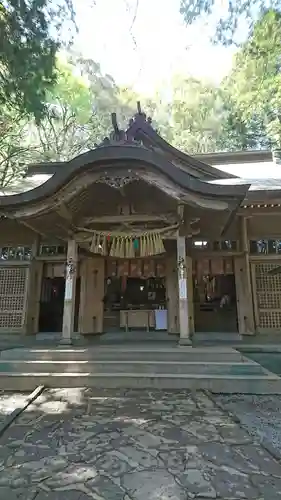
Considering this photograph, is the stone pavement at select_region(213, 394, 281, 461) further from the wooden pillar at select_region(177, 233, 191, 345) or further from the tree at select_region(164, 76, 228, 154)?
the tree at select_region(164, 76, 228, 154)

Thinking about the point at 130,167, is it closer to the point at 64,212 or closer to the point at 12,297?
the point at 64,212

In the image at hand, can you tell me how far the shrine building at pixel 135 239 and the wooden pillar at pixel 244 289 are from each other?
0.02 meters

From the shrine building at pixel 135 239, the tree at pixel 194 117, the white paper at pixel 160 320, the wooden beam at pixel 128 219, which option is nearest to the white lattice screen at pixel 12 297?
the shrine building at pixel 135 239

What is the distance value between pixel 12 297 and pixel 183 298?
15.7ft

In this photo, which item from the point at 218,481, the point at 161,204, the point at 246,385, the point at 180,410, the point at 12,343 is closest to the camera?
the point at 218,481

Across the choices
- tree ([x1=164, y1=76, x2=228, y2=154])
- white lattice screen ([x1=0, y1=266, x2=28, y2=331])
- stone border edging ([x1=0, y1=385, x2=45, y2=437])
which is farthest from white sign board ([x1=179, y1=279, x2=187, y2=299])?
tree ([x1=164, y1=76, x2=228, y2=154])

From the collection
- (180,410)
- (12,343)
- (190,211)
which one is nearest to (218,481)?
(180,410)

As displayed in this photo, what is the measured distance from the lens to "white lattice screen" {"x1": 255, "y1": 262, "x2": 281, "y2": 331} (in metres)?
8.32

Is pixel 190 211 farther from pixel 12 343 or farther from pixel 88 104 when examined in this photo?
pixel 88 104

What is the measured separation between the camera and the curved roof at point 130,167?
6828 mm

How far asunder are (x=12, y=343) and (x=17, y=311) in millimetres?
825

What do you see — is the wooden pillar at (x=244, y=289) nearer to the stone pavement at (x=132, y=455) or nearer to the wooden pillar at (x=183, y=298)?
the wooden pillar at (x=183, y=298)

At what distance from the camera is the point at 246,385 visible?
5.44 meters

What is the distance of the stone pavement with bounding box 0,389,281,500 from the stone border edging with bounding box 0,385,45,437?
83 millimetres
